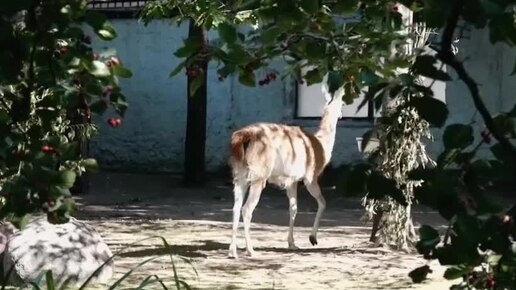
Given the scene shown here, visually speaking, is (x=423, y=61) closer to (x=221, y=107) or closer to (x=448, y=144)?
(x=448, y=144)

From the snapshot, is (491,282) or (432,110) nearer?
(432,110)

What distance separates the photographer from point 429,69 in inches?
104

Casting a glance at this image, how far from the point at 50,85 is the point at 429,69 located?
918mm

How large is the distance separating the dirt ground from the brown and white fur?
0.39m

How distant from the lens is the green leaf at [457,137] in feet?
8.38

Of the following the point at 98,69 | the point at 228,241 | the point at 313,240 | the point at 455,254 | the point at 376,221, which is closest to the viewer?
the point at 455,254

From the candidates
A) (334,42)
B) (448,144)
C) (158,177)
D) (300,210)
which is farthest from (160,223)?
(448,144)

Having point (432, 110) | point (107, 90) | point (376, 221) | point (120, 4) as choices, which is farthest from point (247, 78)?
point (120, 4)

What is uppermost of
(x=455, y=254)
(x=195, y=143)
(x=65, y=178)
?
(x=65, y=178)

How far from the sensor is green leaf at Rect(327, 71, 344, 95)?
3.33m

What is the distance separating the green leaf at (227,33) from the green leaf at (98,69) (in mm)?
612

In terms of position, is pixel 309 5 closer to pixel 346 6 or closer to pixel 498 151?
pixel 346 6

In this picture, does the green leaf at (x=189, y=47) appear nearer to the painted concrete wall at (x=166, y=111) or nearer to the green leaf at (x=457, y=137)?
the green leaf at (x=457, y=137)

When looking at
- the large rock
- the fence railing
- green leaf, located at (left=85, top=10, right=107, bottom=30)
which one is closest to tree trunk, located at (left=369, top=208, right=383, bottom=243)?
the large rock
